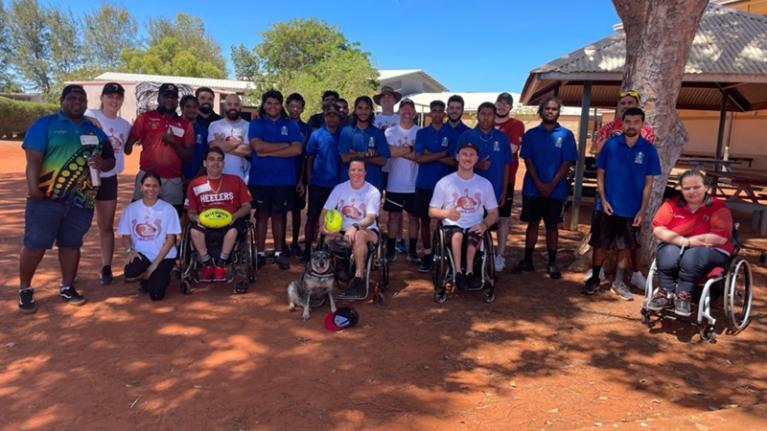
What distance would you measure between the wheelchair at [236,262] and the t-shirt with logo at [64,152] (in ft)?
2.88

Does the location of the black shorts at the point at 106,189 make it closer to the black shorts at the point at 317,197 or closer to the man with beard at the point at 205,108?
the man with beard at the point at 205,108

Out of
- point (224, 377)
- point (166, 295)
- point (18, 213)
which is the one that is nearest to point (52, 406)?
point (224, 377)

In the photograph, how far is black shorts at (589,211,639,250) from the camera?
474cm

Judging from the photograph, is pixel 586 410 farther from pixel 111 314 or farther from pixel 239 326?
pixel 111 314

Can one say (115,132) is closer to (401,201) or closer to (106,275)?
(106,275)

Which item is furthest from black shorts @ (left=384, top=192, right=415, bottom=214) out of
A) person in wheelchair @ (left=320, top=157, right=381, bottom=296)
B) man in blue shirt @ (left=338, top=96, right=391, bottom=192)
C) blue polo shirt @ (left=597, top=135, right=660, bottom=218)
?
blue polo shirt @ (left=597, top=135, right=660, bottom=218)

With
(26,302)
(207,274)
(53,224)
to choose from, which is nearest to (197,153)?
(207,274)

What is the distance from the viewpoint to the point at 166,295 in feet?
15.4

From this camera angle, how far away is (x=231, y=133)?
5523 mm

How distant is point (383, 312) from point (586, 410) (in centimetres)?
188

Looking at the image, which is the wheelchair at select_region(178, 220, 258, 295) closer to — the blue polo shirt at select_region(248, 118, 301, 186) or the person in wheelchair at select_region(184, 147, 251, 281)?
the person in wheelchair at select_region(184, 147, 251, 281)

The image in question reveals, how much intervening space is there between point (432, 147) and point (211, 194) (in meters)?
2.21

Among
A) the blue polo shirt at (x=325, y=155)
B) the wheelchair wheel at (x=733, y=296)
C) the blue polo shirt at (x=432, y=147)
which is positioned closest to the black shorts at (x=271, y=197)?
the blue polo shirt at (x=325, y=155)

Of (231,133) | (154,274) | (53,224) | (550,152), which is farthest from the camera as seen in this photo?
(231,133)
